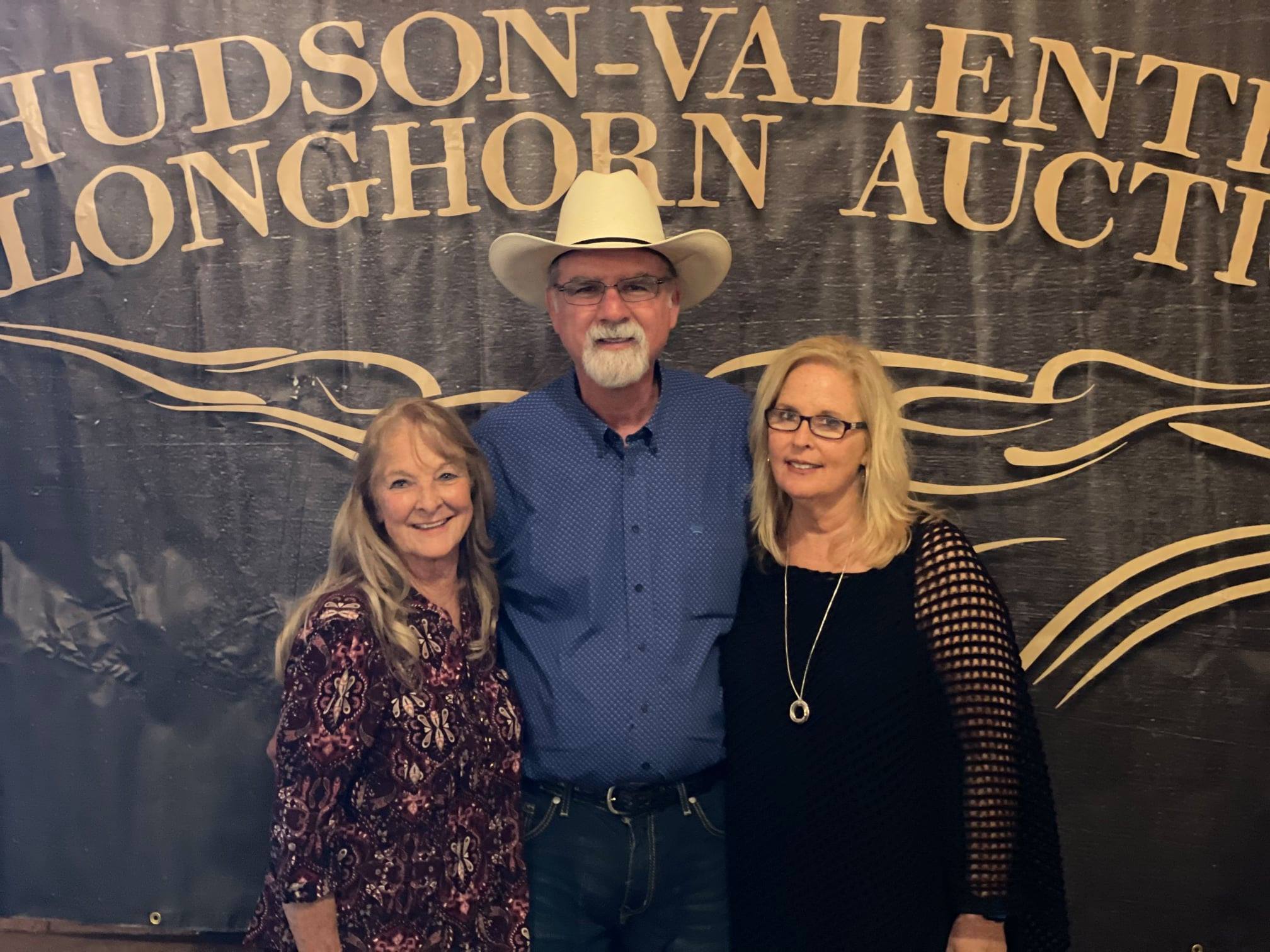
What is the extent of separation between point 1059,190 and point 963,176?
0.71ft

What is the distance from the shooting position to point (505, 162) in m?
2.50

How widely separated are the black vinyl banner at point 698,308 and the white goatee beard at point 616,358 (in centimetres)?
55

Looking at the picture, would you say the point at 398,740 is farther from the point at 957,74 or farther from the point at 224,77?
the point at 957,74

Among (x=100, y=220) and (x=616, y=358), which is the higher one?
(x=100, y=220)

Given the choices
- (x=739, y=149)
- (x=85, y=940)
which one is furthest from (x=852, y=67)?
(x=85, y=940)

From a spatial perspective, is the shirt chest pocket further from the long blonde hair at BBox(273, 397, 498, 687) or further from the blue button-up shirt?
the long blonde hair at BBox(273, 397, 498, 687)

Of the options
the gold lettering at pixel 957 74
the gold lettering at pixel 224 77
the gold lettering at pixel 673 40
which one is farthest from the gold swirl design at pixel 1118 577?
the gold lettering at pixel 224 77

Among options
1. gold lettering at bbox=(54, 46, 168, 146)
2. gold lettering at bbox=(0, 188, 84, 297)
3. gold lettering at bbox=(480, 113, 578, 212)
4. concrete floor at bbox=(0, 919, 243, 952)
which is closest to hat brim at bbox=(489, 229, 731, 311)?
gold lettering at bbox=(480, 113, 578, 212)

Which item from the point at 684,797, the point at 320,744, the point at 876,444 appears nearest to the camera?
the point at 320,744

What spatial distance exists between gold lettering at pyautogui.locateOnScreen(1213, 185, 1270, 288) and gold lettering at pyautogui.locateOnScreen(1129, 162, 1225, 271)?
0.17 ft

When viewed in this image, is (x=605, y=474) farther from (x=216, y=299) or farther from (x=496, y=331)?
(x=216, y=299)

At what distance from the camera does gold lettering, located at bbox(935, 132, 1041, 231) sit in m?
2.43

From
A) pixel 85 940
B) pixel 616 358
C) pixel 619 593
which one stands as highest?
pixel 616 358

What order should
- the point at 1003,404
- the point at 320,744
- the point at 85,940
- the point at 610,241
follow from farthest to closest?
the point at 85,940, the point at 1003,404, the point at 610,241, the point at 320,744
